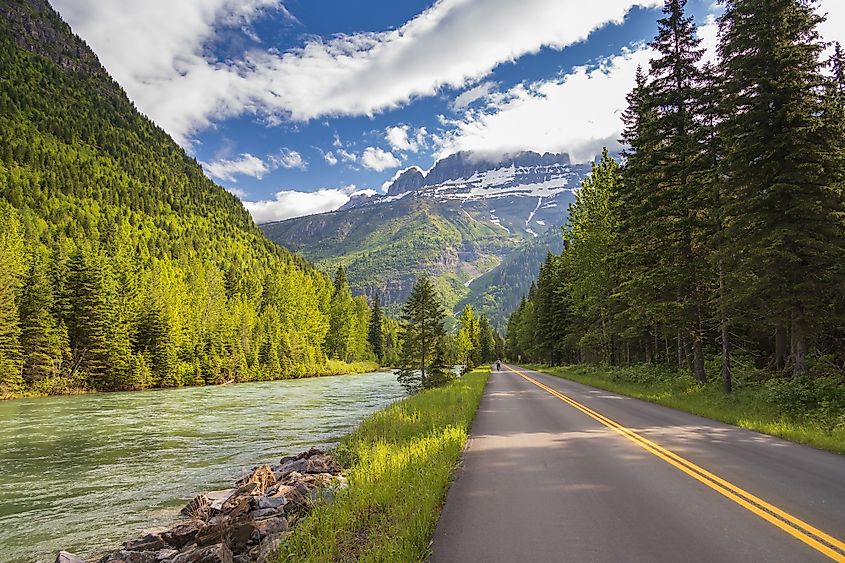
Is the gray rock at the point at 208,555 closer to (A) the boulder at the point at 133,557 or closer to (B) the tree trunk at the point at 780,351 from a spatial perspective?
(A) the boulder at the point at 133,557

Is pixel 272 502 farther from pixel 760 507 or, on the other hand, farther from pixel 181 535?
pixel 760 507

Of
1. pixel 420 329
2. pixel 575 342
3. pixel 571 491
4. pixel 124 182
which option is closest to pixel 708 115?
pixel 571 491

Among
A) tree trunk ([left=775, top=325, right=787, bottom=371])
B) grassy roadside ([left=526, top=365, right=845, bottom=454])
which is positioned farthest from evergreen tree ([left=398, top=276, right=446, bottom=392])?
tree trunk ([left=775, top=325, right=787, bottom=371])

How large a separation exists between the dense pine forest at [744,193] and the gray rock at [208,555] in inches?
627

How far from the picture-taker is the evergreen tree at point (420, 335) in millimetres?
45219

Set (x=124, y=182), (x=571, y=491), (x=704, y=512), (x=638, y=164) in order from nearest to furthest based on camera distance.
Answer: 1. (x=704, y=512)
2. (x=571, y=491)
3. (x=638, y=164)
4. (x=124, y=182)

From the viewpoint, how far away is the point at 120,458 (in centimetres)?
1653

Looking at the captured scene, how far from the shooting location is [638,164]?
1048 inches

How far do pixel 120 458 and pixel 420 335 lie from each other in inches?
1231

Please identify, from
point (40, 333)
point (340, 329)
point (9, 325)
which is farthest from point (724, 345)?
point (340, 329)

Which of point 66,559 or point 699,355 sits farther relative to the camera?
point 699,355

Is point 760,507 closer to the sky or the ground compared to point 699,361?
closer to the ground

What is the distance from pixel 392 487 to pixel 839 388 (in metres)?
14.2

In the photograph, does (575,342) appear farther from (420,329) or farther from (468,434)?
(468,434)
